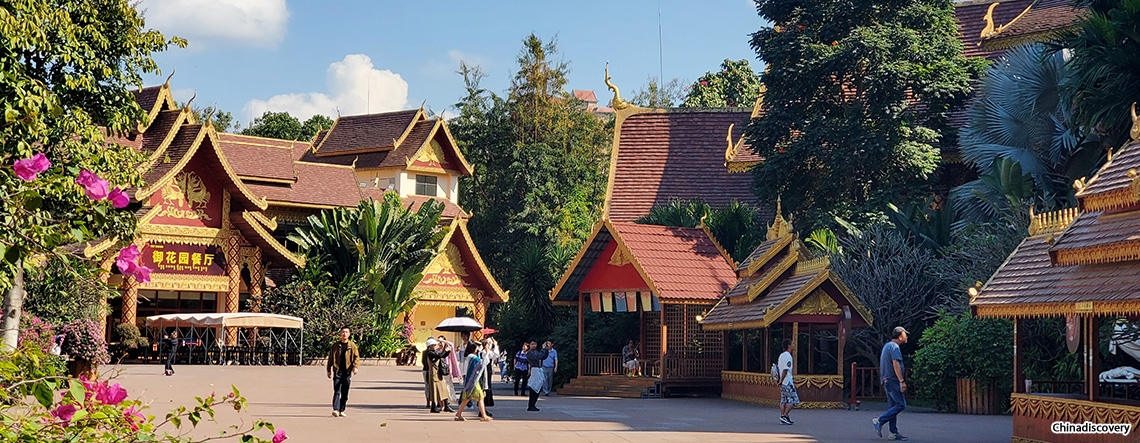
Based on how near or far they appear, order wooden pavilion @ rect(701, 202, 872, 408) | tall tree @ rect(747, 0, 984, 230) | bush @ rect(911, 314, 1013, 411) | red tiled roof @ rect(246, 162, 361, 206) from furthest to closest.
A: red tiled roof @ rect(246, 162, 361, 206) < tall tree @ rect(747, 0, 984, 230) < wooden pavilion @ rect(701, 202, 872, 408) < bush @ rect(911, 314, 1013, 411)

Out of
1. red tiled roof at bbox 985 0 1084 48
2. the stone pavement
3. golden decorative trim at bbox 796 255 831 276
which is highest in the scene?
red tiled roof at bbox 985 0 1084 48

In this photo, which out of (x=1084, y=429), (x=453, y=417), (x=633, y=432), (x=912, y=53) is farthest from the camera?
(x=912, y=53)

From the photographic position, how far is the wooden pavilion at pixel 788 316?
21750mm

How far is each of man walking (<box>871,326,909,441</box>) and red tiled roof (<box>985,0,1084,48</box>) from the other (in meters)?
18.2

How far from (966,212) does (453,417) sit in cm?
1288

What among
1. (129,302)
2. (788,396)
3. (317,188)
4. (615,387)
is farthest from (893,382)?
(317,188)

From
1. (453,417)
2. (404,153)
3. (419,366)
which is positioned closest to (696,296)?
(453,417)

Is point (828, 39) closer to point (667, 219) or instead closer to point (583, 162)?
point (667, 219)

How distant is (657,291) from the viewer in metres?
24.0

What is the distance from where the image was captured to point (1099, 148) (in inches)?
953

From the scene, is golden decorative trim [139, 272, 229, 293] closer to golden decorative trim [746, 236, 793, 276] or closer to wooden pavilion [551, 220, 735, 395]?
wooden pavilion [551, 220, 735, 395]

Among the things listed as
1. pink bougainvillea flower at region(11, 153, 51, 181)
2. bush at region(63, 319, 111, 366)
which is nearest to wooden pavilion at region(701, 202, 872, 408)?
bush at region(63, 319, 111, 366)

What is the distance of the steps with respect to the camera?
24.7m

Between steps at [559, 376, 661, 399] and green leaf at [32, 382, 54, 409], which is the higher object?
green leaf at [32, 382, 54, 409]
